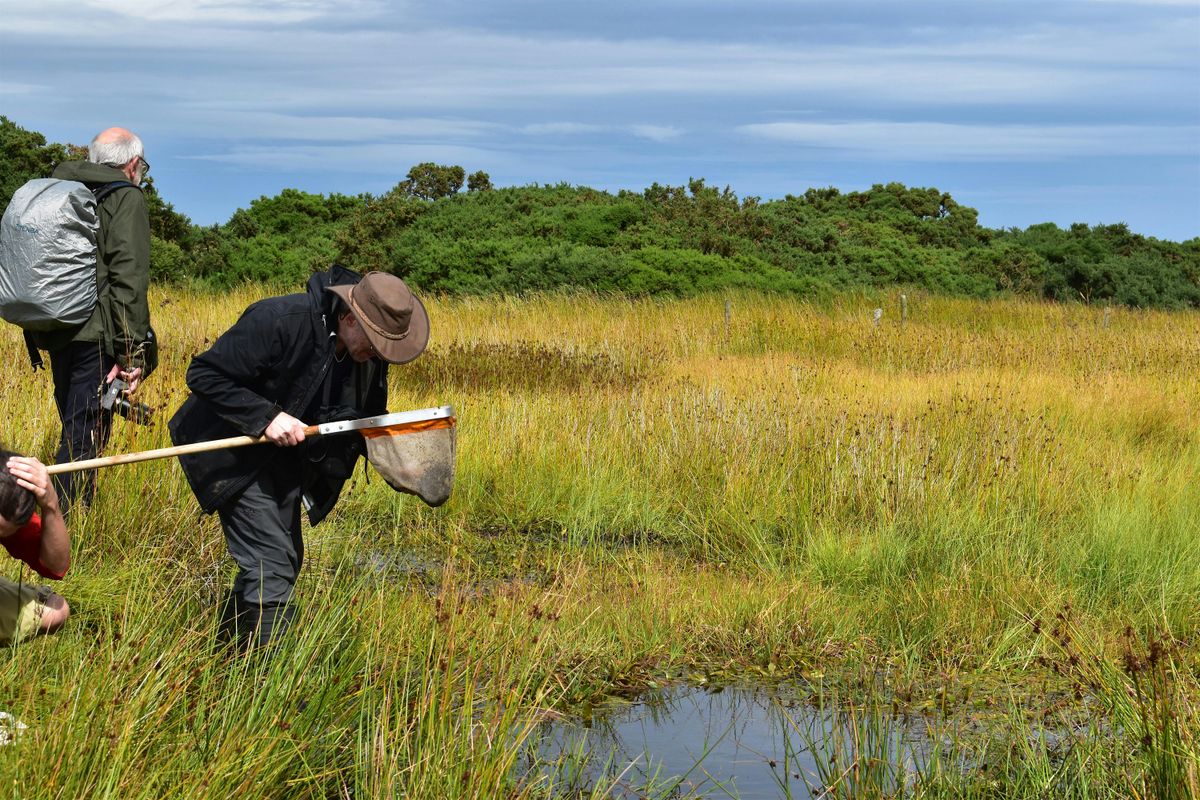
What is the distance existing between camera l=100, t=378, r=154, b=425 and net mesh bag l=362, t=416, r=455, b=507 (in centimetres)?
199

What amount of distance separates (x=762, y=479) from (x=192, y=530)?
3.22 m

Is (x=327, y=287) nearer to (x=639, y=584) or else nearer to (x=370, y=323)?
(x=370, y=323)

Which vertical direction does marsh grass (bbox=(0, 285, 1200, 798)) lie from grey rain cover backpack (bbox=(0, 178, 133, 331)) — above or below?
below

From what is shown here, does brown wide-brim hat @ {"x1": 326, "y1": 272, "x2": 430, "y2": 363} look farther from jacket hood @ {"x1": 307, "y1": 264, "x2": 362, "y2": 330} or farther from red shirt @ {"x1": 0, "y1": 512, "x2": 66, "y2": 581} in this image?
red shirt @ {"x1": 0, "y1": 512, "x2": 66, "y2": 581}

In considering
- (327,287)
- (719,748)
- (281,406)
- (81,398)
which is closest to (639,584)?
(719,748)

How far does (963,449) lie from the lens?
24.7ft

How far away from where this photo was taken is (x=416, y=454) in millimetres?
4082

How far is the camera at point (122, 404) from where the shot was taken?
5617 millimetres

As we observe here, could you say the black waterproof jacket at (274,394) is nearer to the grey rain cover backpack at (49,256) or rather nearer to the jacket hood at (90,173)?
the grey rain cover backpack at (49,256)

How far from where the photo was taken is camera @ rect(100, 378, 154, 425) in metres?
5.62

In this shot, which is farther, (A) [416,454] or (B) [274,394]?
(B) [274,394]

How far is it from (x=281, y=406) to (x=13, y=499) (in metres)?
1.07

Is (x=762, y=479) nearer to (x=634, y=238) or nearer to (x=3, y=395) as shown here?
(x=3, y=395)

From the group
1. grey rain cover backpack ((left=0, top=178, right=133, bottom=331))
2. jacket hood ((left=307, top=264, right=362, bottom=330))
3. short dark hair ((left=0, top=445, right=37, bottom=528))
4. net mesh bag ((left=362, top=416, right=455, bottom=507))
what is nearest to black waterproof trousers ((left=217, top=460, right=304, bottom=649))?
net mesh bag ((left=362, top=416, right=455, bottom=507))
